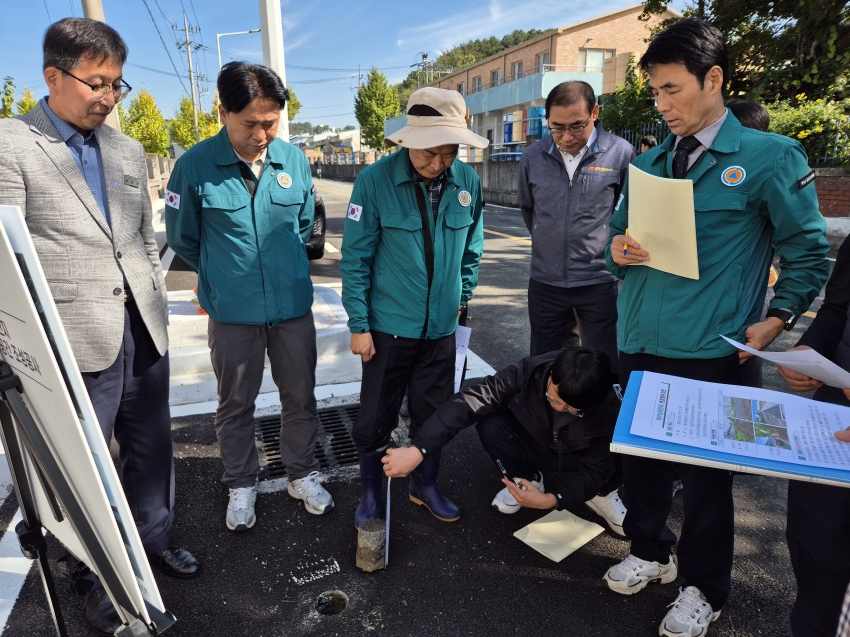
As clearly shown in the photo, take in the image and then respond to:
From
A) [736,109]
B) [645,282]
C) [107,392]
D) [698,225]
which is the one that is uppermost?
[736,109]

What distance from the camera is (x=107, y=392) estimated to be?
84.4 inches

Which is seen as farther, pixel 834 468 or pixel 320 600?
pixel 320 600

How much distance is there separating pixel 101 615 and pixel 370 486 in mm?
1177

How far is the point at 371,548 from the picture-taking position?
8.14 ft

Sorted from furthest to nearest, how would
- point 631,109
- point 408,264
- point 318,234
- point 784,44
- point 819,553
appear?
point 631,109 → point 784,44 → point 318,234 → point 408,264 → point 819,553

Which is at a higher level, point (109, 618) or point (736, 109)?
point (736, 109)

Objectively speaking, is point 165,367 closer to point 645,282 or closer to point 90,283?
point 90,283

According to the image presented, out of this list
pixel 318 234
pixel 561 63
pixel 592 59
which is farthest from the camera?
pixel 592 59

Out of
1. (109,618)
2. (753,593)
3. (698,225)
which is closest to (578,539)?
(753,593)

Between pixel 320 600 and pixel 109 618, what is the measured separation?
768 millimetres

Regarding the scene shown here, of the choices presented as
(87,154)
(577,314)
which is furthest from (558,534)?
(87,154)

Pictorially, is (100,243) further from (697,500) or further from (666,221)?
(697,500)

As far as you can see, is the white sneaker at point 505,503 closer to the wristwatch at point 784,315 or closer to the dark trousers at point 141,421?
the wristwatch at point 784,315

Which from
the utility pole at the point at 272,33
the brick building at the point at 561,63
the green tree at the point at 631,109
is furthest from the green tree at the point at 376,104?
the utility pole at the point at 272,33
